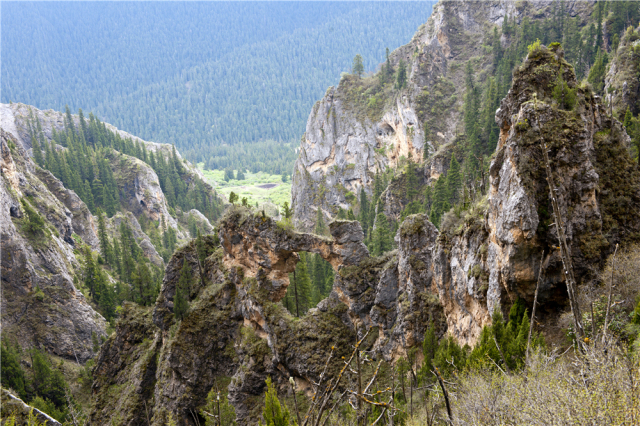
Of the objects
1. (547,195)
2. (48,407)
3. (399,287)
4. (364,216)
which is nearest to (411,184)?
(364,216)

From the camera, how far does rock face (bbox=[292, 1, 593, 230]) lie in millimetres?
111812

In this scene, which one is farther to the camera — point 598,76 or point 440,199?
point 440,199

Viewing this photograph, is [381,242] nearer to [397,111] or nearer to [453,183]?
[453,183]

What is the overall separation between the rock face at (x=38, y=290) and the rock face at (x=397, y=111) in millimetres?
63041

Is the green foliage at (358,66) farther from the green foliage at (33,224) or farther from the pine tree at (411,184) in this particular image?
the green foliage at (33,224)

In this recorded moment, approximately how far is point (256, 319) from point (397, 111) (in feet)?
276

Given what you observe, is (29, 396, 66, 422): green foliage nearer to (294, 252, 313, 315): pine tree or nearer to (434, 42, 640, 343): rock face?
(294, 252, 313, 315): pine tree

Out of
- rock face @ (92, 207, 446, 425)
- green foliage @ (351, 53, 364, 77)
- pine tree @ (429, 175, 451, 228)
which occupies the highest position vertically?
green foliage @ (351, 53, 364, 77)

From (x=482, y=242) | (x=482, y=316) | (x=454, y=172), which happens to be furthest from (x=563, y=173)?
(x=454, y=172)

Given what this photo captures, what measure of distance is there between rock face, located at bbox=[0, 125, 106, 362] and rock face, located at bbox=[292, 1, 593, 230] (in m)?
63.0

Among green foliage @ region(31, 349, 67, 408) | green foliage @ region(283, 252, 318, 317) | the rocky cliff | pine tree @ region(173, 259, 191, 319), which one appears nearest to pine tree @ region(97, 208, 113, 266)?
the rocky cliff

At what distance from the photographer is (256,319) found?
46.6 metres

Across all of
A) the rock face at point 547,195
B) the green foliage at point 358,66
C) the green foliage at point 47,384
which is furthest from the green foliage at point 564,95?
the green foliage at point 358,66

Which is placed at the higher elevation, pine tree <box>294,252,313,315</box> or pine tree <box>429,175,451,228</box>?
pine tree <box>429,175,451,228</box>
